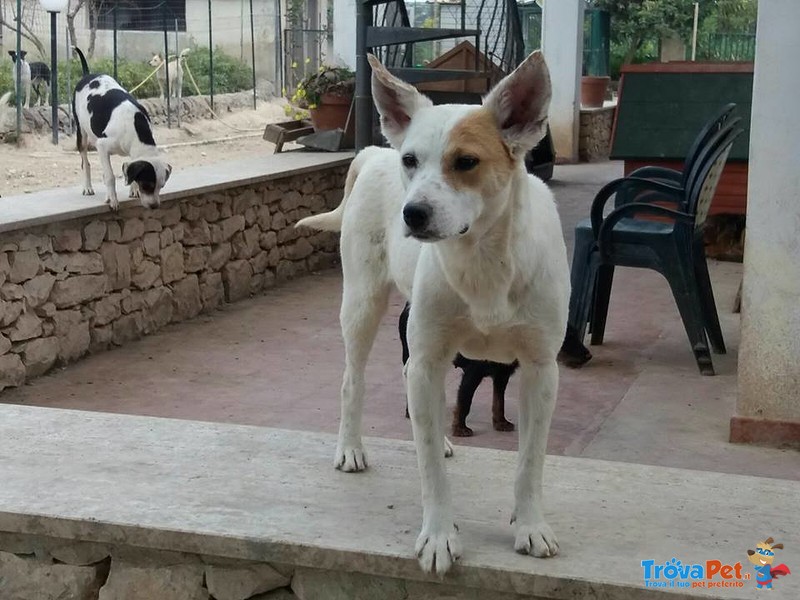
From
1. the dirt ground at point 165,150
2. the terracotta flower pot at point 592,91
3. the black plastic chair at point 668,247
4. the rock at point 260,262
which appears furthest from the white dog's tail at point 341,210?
the terracotta flower pot at point 592,91

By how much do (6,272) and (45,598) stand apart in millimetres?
3292

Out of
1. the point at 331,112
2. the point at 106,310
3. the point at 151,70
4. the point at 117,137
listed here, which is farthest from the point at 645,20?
the point at 106,310

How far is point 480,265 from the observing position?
246 centimetres

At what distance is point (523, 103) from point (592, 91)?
48.6 feet

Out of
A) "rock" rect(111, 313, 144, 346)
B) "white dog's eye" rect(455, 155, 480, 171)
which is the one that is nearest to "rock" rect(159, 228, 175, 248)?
"rock" rect(111, 313, 144, 346)

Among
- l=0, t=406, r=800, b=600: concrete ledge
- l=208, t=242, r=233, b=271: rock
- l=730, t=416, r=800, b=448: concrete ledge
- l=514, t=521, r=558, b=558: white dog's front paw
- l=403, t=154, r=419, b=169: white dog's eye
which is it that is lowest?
l=730, t=416, r=800, b=448: concrete ledge

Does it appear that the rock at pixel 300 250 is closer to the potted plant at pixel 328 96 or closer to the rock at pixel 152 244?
the potted plant at pixel 328 96

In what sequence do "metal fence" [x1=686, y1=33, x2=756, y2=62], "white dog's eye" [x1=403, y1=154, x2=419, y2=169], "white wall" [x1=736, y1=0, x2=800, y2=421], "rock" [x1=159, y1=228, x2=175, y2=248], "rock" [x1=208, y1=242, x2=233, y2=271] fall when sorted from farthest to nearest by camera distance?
"metal fence" [x1=686, y1=33, x2=756, y2=62], "rock" [x1=208, y1=242, x2=233, y2=271], "rock" [x1=159, y1=228, x2=175, y2=248], "white wall" [x1=736, y1=0, x2=800, y2=421], "white dog's eye" [x1=403, y1=154, x2=419, y2=169]

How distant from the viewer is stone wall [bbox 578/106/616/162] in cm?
1462

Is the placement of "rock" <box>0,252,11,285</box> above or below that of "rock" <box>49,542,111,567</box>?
above

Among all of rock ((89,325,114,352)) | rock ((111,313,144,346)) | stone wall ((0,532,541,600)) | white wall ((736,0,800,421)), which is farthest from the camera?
rock ((111,313,144,346))

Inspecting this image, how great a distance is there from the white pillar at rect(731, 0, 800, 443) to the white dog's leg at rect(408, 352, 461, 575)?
87.3 inches

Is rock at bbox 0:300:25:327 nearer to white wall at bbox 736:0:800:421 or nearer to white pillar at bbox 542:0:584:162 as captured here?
white wall at bbox 736:0:800:421

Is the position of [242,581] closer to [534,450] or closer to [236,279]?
[534,450]
